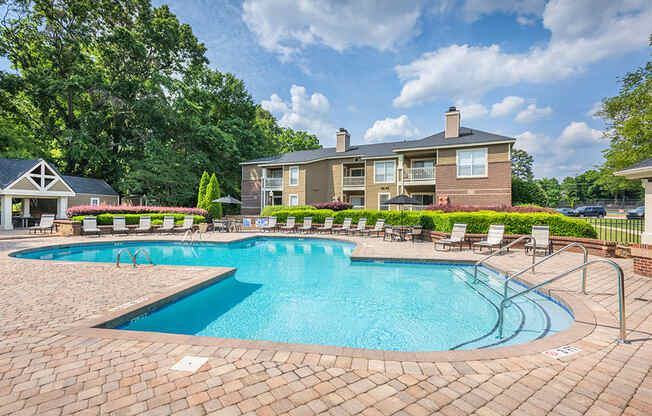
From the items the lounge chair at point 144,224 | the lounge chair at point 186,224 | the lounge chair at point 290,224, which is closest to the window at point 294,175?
the lounge chair at point 290,224

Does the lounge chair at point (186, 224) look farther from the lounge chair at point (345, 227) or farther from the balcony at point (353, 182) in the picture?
the balcony at point (353, 182)

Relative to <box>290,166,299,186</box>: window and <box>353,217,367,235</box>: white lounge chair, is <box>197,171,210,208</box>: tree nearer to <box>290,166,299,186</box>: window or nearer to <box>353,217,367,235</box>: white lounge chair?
<box>290,166,299,186</box>: window

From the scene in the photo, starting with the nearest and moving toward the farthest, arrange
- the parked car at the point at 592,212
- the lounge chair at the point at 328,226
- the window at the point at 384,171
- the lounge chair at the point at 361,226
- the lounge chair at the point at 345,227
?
1. the lounge chair at the point at 361,226
2. the lounge chair at the point at 345,227
3. the lounge chair at the point at 328,226
4. the window at the point at 384,171
5. the parked car at the point at 592,212

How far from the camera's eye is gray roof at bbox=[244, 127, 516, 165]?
19.9 m

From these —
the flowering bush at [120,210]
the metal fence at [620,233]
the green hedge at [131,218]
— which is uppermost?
the flowering bush at [120,210]

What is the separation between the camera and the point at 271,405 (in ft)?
7.55

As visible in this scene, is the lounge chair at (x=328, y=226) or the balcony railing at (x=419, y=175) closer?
the lounge chair at (x=328, y=226)

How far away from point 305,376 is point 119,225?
19.2m

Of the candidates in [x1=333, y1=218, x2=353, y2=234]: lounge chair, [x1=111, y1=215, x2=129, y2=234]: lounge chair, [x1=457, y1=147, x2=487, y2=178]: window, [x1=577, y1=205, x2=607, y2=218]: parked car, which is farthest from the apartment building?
[x1=577, y1=205, x2=607, y2=218]: parked car

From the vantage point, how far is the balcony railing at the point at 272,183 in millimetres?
28045

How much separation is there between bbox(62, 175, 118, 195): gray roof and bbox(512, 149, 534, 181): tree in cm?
6754

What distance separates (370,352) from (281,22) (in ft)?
43.4

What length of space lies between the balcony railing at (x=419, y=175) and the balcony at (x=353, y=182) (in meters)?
4.18

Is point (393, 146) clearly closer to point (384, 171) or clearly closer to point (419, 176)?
point (384, 171)
